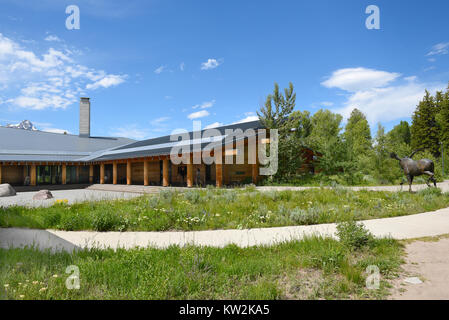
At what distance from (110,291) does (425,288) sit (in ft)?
14.6

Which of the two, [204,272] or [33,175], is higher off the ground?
[33,175]

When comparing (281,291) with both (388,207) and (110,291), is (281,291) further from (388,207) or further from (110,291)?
(388,207)

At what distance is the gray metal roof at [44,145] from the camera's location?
26.3 m

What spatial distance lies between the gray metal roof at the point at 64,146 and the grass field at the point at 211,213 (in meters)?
12.7

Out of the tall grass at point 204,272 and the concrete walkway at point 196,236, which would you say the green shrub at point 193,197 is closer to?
the concrete walkway at point 196,236

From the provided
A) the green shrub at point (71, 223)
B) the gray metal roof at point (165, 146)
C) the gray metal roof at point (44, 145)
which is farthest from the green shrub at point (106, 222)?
the gray metal roof at point (44, 145)

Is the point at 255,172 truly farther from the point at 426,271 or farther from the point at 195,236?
the point at 426,271

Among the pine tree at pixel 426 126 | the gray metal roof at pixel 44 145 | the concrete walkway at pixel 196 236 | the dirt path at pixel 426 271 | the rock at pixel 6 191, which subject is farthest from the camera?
the pine tree at pixel 426 126

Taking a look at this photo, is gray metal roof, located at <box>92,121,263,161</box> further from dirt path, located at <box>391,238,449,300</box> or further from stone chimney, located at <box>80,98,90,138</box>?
dirt path, located at <box>391,238,449,300</box>

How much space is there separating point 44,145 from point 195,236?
3140 centimetres

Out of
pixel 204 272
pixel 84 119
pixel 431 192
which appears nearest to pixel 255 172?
pixel 431 192

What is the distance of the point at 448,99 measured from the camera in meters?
40.8

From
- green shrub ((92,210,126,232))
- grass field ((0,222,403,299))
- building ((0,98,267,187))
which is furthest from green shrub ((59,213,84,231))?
building ((0,98,267,187))

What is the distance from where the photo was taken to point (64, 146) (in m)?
31.7
